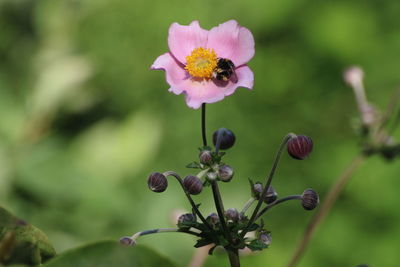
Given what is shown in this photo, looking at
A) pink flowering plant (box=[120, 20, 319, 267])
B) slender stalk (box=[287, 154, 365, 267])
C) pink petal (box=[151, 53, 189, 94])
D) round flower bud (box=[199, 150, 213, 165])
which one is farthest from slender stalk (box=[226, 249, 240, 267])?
slender stalk (box=[287, 154, 365, 267])

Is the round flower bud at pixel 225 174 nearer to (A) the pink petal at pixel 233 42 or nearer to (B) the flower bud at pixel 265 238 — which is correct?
(B) the flower bud at pixel 265 238

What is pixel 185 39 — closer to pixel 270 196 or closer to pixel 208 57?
pixel 208 57

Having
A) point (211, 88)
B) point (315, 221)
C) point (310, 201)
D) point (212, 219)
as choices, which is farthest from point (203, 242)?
point (315, 221)

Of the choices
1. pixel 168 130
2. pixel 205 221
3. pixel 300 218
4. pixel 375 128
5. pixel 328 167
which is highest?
pixel 168 130

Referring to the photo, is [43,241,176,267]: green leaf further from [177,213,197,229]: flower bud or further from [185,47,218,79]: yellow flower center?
[185,47,218,79]: yellow flower center

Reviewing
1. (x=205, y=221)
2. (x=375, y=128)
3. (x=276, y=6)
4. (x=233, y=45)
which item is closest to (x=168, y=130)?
(x=276, y=6)

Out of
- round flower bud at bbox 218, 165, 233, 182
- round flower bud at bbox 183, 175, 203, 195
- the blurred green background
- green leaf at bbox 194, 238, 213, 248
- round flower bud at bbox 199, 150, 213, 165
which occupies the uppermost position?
the blurred green background

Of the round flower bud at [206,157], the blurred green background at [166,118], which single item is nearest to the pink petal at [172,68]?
the round flower bud at [206,157]

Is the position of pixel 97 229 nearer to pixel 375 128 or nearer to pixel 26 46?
pixel 26 46
